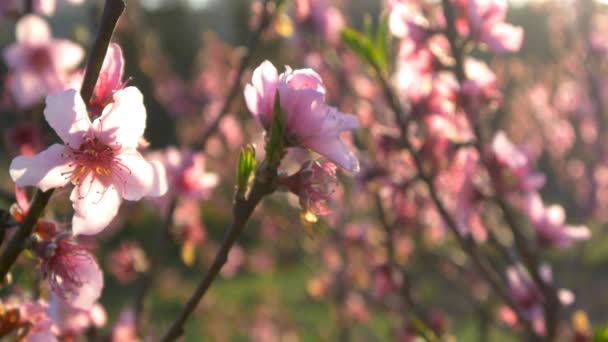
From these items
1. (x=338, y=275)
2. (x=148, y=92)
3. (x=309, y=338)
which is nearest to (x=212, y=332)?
(x=309, y=338)

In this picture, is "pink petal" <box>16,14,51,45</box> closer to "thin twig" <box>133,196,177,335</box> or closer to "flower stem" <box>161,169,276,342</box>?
"thin twig" <box>133,196,177,335</box>

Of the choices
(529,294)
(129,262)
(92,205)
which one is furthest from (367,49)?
(129,262)

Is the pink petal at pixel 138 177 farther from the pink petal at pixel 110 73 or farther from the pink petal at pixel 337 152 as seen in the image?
the pink petal at pixel 337 152

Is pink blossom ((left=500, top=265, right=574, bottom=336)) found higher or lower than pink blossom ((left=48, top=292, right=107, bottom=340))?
lower

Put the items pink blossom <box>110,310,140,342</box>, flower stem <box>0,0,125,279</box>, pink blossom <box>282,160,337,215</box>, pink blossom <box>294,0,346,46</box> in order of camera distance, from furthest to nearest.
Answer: pink blossom <box>294,0,346,46</box> → pink blossom <box>110,310,140,342</box> → pink blossom <box>282,160,337,215</box> → flower stem <box>0,0,125,279</box>

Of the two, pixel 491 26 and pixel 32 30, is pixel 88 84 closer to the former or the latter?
pixel 491 26

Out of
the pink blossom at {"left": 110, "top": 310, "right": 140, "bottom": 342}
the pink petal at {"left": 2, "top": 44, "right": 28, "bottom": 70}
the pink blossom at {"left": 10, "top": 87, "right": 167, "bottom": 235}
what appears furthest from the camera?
the pink petal at {"left": 2, "top": 44, "right": 28, "bottom": 70}

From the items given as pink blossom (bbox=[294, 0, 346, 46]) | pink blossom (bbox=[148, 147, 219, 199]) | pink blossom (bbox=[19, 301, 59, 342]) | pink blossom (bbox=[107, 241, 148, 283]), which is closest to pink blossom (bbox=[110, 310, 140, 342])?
pink blossom (bbox=[107, 241, 148, 283])

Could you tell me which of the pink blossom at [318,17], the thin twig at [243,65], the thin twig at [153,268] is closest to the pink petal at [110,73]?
the thin twig at [243,65]
